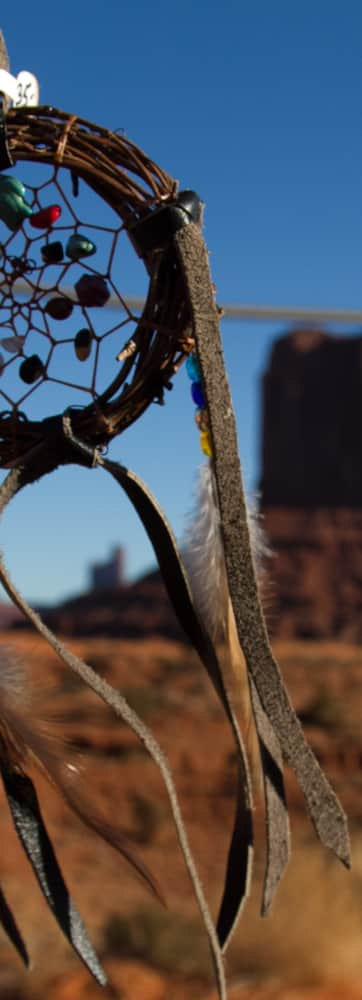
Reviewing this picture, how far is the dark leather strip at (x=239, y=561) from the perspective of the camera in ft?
3.03

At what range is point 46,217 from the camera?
1092mm

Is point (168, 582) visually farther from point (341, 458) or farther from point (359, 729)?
point (341, 458)

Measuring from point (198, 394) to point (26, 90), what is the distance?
35 centimetres

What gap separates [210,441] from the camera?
990 mm

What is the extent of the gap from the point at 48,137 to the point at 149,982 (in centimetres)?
365

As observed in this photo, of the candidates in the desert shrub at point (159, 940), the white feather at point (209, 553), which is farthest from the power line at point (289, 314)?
the desert shrub at point (159, 940)

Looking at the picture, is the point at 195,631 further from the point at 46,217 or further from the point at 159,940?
the point at 159,940

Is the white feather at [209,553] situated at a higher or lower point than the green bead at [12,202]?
lower

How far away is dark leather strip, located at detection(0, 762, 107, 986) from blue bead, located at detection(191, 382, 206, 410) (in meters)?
0.41

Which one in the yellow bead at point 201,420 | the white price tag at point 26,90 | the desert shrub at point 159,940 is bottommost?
the desert shrub at point 159,940

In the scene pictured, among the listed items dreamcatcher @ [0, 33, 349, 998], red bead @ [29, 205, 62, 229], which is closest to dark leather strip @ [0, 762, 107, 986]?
dreamcatcher @ [0, 33, 349, 998]

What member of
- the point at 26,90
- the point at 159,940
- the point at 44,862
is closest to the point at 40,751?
the point at 44,862

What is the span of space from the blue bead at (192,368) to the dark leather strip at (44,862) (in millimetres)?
430

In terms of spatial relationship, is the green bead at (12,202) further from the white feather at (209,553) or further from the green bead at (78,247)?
the white feather at (209,553)
